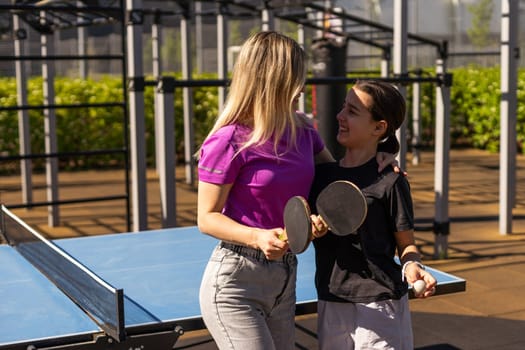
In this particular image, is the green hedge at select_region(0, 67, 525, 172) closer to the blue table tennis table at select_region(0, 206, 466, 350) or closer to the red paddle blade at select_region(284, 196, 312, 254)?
the blue table tennis table at select_region(0, 206, 466, 350)

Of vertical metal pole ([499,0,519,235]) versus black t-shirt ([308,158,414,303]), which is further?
vertical metal pole ([499,0,519,235])

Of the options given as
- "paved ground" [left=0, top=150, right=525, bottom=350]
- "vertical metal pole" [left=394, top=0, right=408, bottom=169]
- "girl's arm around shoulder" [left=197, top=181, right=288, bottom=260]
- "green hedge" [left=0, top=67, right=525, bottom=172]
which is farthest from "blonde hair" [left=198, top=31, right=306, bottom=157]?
"green hedge" [left=0, top=67, right=525, bottom=172]

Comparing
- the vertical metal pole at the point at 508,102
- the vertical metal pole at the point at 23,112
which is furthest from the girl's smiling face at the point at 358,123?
the vertical metal pole at the point at 23,112

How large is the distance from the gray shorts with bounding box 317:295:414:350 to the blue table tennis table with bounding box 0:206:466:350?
1.29ft

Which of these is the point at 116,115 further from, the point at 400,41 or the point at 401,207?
the point at 401,207

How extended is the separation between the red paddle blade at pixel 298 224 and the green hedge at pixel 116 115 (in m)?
10.9

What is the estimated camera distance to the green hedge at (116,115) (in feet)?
42.8

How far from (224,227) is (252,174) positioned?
0.54 ft

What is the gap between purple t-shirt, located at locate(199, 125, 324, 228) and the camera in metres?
2.29

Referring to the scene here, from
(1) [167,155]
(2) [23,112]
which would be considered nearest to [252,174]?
(1) [167,155]

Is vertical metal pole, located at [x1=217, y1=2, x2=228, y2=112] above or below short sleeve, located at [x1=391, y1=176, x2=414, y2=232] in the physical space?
above

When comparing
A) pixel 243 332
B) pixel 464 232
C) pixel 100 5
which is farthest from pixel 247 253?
pixel 464 232

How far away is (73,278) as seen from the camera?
306 cm

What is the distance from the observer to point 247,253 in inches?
91.5
